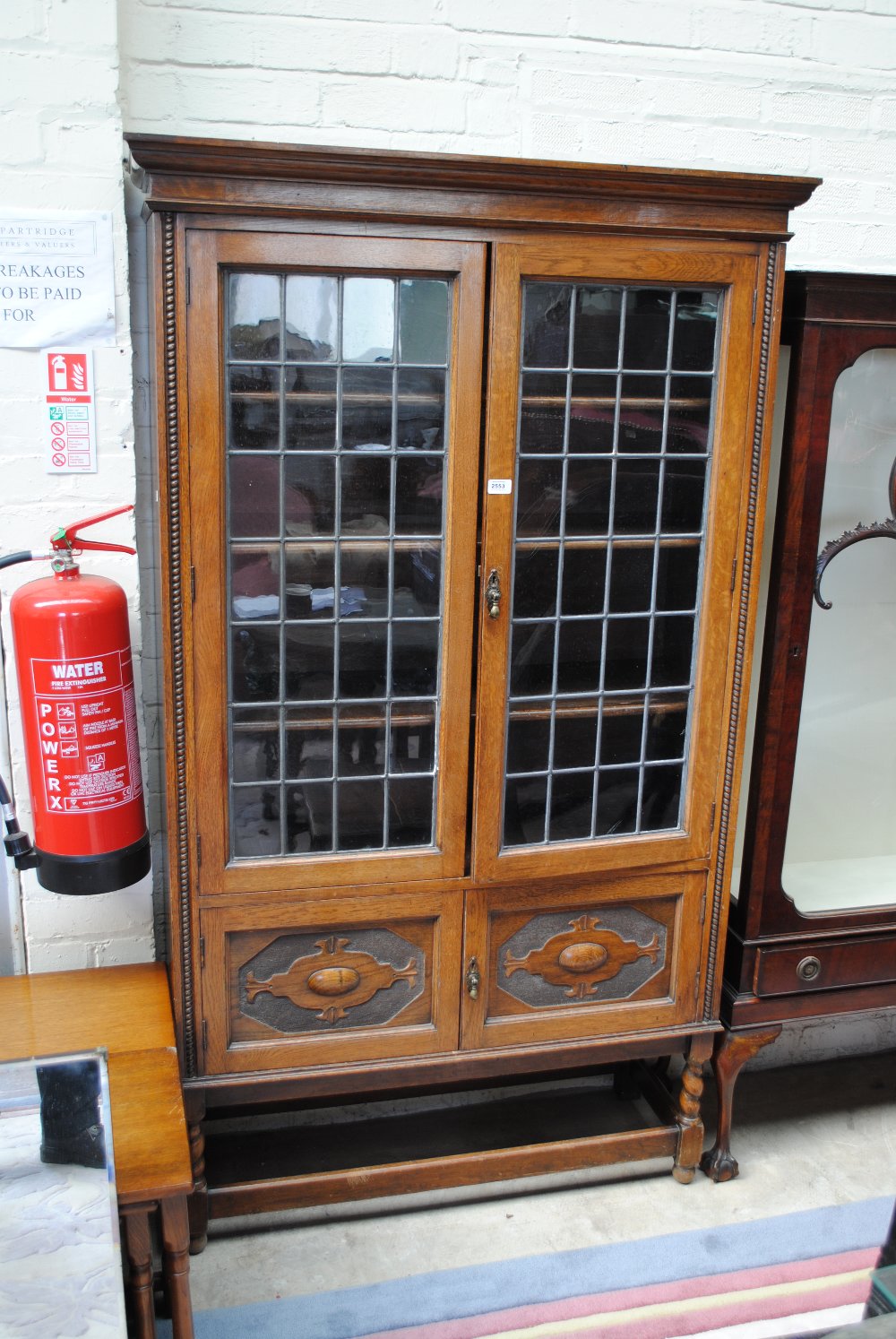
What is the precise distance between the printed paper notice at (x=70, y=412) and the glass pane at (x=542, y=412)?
0.79m

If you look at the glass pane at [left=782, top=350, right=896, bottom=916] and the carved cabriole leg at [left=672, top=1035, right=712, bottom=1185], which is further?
the glass pane at [left=782, top=350, right=896, bottom=916]

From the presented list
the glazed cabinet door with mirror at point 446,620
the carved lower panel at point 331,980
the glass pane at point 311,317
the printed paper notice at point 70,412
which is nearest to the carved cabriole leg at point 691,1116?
the glazed cabinet door with mirror at point 446,620

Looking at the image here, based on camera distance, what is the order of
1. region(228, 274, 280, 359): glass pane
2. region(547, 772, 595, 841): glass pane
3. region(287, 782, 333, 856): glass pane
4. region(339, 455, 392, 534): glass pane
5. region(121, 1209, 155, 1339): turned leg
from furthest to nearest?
region(547, 772, 595, 841): glass pane → region(287, 782, 333, 856): glass pane → region(339, 455, 392, 534): glass pane → region(228, 274, 280, 359): glass pane → region(121, 1209, 155, 1339): turned leg

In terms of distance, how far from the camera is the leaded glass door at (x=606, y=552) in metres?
1.93

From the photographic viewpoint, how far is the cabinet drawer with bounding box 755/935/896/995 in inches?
91.4

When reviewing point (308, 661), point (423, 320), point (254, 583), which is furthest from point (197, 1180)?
point (423, 320)

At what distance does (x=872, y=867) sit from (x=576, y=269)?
5.08ft

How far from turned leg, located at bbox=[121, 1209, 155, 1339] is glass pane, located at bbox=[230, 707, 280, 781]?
714 mm

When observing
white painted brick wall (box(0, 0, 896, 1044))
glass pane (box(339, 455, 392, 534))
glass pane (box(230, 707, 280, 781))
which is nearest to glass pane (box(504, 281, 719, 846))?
glass pane (box(339, 455, 392, 534))

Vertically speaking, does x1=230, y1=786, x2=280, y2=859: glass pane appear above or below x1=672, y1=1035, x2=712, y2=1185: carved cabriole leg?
above

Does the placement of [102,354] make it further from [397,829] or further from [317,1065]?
[317,1065]

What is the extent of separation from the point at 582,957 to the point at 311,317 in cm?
132

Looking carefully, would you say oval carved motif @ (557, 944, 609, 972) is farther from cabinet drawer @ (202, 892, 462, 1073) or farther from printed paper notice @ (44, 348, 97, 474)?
printed paper notice @ (44, 348, 97, 474)

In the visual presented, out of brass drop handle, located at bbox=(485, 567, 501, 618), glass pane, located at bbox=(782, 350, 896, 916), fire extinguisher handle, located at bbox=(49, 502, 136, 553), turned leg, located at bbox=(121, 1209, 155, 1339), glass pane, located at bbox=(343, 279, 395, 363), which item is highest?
glass pane, located at bbox=(343, 279, 395, 363)
